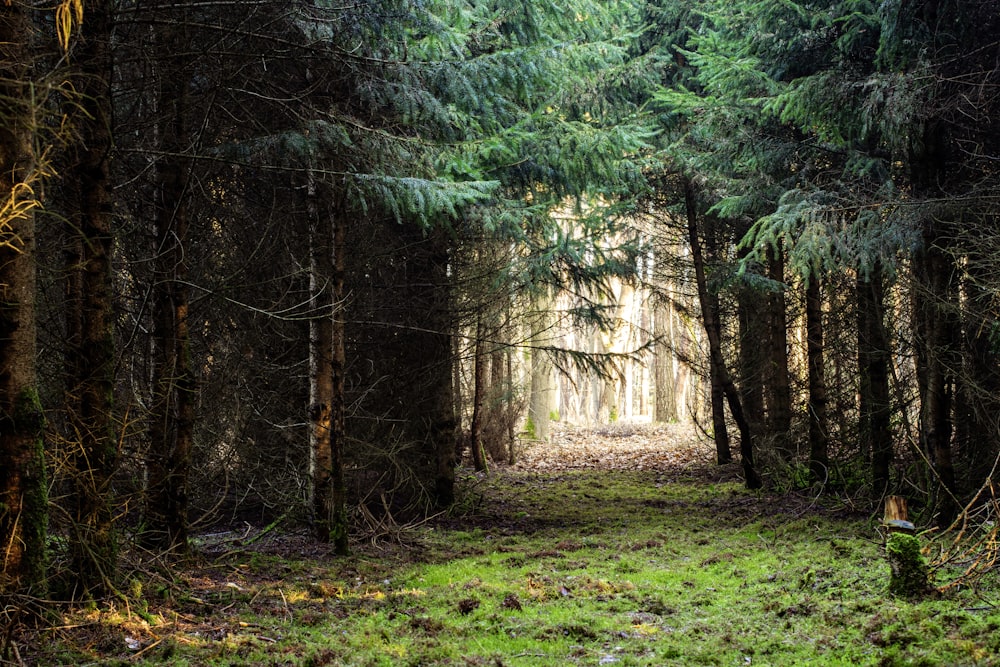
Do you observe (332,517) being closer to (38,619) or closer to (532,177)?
(38,619)

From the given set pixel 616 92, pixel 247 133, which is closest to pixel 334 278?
pixel 247 133

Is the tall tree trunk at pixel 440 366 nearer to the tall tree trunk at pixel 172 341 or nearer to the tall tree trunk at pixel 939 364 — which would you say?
the tall tree trunk at pixel 172 341

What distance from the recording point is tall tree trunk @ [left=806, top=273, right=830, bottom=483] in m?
12.8

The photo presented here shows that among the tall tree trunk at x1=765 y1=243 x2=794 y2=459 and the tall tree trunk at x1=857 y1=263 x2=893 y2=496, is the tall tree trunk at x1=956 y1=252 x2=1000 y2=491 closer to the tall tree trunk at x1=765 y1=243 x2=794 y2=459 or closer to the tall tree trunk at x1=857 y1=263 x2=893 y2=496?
the tall tree trunk at x1=857 y1=263 x2=893 y2=496

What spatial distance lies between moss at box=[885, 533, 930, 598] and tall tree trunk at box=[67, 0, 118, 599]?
587cm

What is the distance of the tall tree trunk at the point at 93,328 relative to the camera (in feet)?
18.2

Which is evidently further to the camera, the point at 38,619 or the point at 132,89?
the point at 132,89

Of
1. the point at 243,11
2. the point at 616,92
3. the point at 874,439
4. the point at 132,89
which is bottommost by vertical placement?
the point at 874,439

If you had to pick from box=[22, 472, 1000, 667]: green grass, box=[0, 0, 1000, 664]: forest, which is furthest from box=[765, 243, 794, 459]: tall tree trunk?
box=[22, 472, 1000, 667]: green grass

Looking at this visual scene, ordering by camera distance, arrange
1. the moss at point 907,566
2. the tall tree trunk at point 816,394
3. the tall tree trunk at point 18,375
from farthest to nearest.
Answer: the tall tree trunk at point 816,394 < the moss at point 907,566 < the tall tree trunk at point 18,375

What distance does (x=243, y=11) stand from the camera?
23.7 feet

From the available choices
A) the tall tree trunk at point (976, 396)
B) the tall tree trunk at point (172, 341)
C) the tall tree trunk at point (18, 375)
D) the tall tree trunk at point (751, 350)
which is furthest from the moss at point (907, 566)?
the tall tree trunk at point (751, 350)

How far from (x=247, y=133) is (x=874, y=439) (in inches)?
349

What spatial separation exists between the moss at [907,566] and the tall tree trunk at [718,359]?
7247 millimetres
